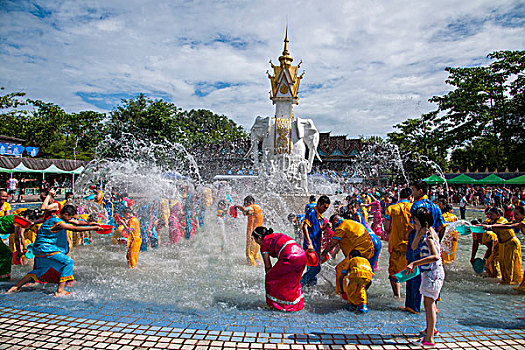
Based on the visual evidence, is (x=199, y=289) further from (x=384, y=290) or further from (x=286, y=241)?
(x=384, y=290)

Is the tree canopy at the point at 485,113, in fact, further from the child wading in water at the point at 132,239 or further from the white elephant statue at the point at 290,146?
the child wading in water at the point at 132,239

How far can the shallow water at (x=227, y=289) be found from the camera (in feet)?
16.0

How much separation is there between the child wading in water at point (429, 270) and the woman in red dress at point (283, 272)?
1432mm

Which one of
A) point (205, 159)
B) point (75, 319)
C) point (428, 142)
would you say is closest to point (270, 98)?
point (75, 319)

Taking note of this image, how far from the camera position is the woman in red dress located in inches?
185

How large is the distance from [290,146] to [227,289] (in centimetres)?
971

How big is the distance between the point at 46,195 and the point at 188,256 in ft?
10.9

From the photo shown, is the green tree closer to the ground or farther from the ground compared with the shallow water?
farther from the ground

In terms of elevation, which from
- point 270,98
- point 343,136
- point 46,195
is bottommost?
point 46,195

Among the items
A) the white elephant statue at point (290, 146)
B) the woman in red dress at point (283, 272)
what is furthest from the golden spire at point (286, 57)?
the woman in red dress at point (283, 272)

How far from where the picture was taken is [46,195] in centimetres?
733

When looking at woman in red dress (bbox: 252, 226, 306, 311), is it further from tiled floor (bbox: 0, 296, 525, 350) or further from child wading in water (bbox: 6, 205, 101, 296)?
child wading in water (bbox: 6, 205, 101, 296)

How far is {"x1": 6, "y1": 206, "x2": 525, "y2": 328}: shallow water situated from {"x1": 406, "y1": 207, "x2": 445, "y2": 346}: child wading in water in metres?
0.71

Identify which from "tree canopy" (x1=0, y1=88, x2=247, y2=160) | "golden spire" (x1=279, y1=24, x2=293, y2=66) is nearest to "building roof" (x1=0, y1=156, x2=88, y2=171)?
"tree canopy" (x1=0, y1=88, x2=247, y2=160)
